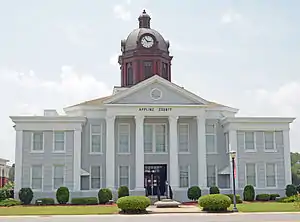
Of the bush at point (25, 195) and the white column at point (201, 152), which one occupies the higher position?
the white column at point (201, 152)

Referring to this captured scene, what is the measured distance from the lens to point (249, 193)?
4119 centimetres

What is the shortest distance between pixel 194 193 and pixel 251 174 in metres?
5.98

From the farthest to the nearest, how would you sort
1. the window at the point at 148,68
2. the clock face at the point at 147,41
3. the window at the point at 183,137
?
1. the clock face at the point at 147,41
2. the window at the point at 148,68
3. the window at the point at 183,137

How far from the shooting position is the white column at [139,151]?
1628 inches

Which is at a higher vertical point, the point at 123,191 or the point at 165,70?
the point at 165,70

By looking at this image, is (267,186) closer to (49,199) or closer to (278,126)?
(278,126)

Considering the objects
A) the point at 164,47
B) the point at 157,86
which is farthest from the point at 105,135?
the point at 164,47

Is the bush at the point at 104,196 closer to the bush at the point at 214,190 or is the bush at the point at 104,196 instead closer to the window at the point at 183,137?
the window at the point at 183,137

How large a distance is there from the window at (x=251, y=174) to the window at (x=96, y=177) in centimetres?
1304

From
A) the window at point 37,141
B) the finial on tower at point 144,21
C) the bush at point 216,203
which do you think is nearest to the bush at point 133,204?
the bush at point 216,203

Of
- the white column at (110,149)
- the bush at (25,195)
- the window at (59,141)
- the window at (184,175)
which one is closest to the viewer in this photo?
the bush at (25,195)

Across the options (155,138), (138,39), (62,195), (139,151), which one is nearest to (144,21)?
(138,39)

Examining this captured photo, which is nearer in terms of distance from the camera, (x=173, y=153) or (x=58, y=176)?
(x=58, y=176)

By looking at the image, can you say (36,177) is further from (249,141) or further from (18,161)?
(249,141)
